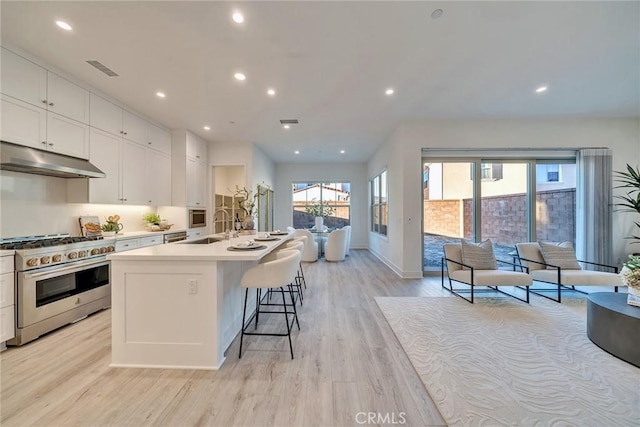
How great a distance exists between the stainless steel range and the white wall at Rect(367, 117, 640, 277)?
15.5 feet

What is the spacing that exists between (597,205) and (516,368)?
469cm

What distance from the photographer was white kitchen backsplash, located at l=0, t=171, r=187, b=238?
2721mm

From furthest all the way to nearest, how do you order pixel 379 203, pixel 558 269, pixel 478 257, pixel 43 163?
pixel 379 203 < pixel 478 257 < pixel 558 269 < pixel 43 163

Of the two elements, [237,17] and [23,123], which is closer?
[237,17]

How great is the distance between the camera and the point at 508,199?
500 centimetres

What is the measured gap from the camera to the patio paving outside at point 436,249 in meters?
4.95

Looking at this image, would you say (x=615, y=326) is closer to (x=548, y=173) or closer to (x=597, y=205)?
(x=597, y=205)

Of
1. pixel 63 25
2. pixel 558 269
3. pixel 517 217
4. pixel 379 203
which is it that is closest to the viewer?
pixel 63 25

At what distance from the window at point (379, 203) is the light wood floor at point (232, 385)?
4125 mm

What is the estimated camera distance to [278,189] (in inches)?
342

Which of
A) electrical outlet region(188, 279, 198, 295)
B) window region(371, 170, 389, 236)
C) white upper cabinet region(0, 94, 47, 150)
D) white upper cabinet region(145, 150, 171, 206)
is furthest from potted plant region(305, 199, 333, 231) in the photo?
electrical outlet region(188, 279, 198, 295)

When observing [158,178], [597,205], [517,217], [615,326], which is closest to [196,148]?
[158,178]

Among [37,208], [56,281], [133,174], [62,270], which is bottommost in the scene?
[56,281]

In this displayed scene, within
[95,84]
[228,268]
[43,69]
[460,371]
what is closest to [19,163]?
[43,69]
